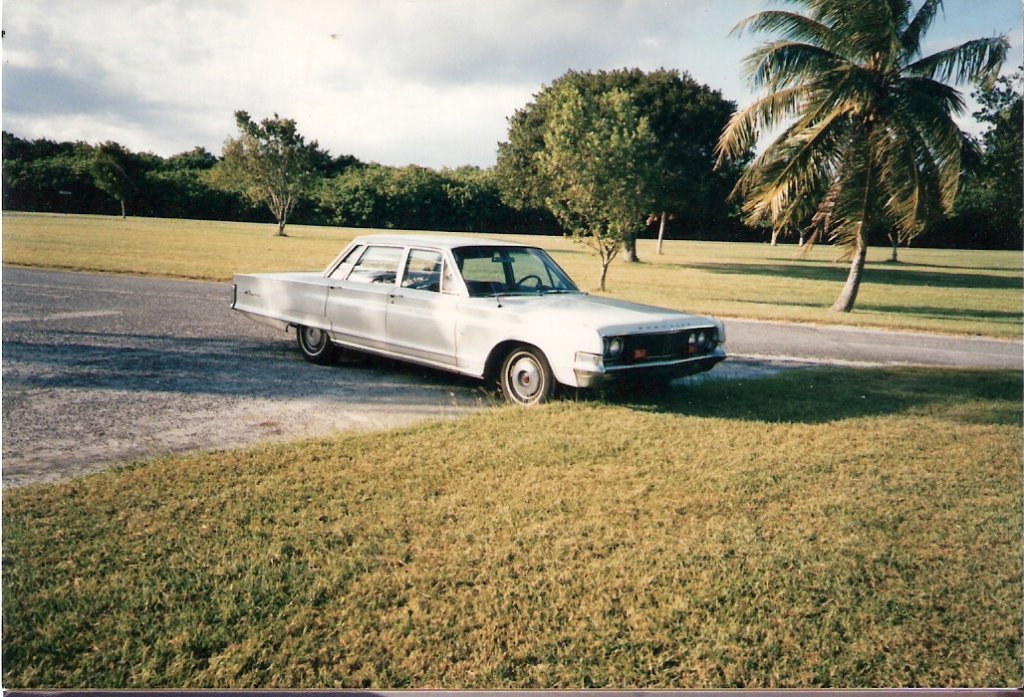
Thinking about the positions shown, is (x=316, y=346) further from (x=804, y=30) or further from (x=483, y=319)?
(x=804, y=30)

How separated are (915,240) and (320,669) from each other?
36.0 ft

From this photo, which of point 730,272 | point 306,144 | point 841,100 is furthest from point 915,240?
point 306,144

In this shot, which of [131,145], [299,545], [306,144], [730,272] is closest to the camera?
[299,545]

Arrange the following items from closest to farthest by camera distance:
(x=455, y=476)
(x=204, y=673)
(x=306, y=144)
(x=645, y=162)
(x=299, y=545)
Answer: (x=204, y=673) → (x=299, y=545) → (x=455, y=476) → (x=306, y=144) → (x=645, y=162)

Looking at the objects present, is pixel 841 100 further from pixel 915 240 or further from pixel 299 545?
pixel 299 545

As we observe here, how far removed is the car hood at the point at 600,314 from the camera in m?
4.85

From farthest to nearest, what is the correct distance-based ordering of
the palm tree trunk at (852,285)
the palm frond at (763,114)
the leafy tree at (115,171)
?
the palm tree trunk at (852,285) → the palm frond at (763,114) → the leafy tree at (115,171)

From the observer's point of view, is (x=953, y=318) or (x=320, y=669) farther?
(x=953, y=318)

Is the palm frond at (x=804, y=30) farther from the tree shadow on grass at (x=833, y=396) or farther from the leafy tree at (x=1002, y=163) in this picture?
the tree shadow on grass at (x=833, y=396)

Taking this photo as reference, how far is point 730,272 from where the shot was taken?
15102mm

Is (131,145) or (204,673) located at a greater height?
(131,145)

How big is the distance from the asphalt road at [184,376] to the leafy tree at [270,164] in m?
1.57

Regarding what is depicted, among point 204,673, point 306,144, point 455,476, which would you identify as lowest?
point 204,673

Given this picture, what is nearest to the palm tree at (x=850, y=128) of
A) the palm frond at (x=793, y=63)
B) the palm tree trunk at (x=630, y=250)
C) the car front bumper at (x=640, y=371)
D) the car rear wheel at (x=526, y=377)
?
the palm frond at (x=793, y=63)
